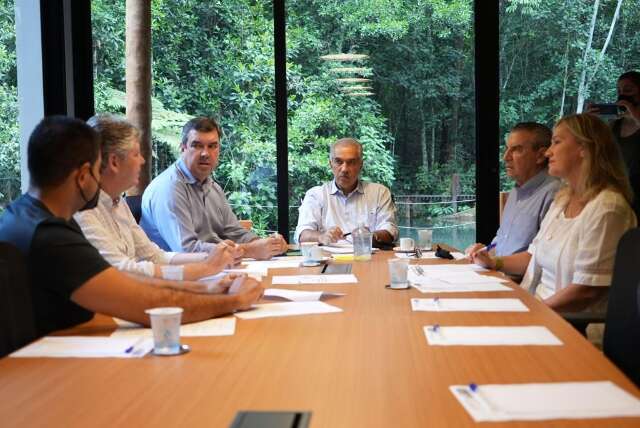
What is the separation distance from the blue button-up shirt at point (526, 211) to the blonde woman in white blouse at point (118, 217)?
60.7 inches

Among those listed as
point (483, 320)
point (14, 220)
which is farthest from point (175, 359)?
point (483, 320)

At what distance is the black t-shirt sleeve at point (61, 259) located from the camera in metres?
1.99

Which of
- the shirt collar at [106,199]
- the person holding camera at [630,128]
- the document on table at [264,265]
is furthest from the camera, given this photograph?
the person holding camera at [630,128]

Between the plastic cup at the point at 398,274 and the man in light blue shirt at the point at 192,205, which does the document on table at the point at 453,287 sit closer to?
the plastic cup at the point at 398,274

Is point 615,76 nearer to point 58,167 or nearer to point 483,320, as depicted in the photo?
point 483,320

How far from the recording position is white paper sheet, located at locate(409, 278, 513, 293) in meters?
2.64

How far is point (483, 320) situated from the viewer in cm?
211

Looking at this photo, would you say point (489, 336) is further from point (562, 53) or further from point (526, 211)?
point (562, 53)

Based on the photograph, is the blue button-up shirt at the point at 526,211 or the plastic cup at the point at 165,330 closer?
the plastic cup at the point at 165,330

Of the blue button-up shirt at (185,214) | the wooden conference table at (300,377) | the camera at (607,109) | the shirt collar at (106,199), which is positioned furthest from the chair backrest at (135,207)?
the camera at (607,109)

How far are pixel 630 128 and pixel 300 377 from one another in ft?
12.6

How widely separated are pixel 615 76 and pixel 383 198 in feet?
7.67

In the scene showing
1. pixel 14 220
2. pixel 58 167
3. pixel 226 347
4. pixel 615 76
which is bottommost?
pixel 226 347

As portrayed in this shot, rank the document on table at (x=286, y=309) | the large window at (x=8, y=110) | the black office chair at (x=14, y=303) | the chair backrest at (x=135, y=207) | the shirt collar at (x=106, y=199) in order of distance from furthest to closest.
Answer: the large window at (x=8, y=110)
the chair backrest at (x=135, y=207)
the shirt collar at (x=106, y=199)
the document on table at (x=286, y=309)
the black office chair at (x=14, y=303)
